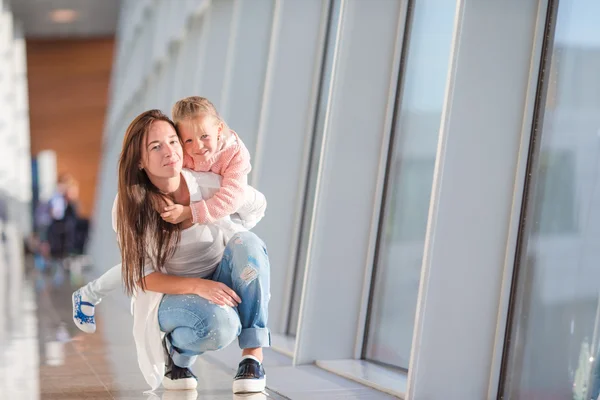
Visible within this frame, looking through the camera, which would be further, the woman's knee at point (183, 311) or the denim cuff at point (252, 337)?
the denim cuff at point (252, 337)

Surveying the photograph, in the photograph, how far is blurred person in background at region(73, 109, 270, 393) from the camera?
9.02ft

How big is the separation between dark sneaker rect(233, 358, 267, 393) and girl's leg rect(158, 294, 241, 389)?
0.15 m

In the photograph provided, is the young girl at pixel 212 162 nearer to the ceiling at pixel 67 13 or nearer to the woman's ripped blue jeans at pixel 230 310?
the woman's ripped blue jeans at pixel 230 310

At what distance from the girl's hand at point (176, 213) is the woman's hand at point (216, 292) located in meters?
0.22

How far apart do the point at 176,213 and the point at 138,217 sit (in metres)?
0.13

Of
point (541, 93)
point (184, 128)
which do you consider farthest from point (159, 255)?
point (541, 93)

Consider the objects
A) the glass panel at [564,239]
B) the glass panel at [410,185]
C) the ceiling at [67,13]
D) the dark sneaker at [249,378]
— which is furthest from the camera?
the ceiling at [67,13]

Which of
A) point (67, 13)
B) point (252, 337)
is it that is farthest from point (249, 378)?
point (67, 13)

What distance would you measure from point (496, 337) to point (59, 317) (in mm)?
3989

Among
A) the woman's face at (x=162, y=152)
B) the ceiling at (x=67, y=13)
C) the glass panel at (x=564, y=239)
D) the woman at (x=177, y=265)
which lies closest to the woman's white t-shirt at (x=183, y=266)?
the woman at (x=177, y=265)

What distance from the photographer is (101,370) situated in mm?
3592

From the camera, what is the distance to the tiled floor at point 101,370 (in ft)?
9.84

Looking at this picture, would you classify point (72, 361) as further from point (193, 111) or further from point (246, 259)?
point (193, 111)

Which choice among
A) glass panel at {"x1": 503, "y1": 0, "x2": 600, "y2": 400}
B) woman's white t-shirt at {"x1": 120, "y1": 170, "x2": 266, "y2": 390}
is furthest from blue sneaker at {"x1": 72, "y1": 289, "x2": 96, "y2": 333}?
glass panel at {"x1": 503, "y1": 0, "x2": 600, "y2": 400}
